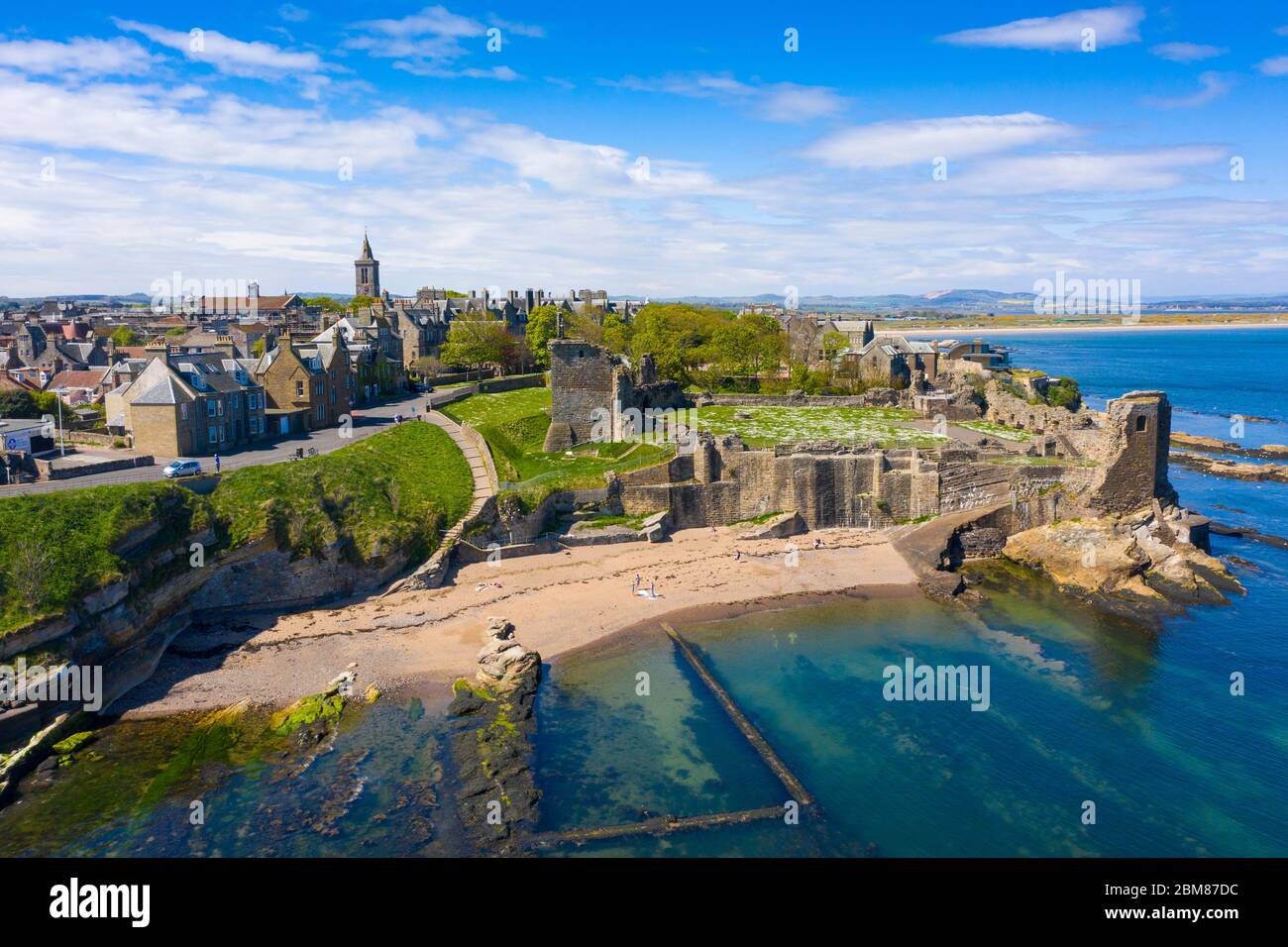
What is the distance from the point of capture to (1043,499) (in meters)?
37.3

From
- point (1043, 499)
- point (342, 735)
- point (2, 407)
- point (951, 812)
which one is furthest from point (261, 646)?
point (1043, 499)

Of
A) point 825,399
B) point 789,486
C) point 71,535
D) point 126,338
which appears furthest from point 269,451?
point 126,338

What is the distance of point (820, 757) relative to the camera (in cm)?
2152

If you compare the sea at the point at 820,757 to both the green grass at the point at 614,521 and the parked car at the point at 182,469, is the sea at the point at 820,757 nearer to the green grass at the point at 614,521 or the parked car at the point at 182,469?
the green grass at the point at 614,521

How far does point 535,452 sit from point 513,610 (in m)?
15.9

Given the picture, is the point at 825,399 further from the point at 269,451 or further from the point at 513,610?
the point at 269,451

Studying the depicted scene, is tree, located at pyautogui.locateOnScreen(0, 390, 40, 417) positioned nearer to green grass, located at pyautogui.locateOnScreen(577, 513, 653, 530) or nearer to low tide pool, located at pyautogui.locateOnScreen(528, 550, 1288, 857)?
green grass, located at pyautogui.locateOnScreen(577, 513, 653, 530)

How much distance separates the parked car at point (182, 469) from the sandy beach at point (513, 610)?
6389mm

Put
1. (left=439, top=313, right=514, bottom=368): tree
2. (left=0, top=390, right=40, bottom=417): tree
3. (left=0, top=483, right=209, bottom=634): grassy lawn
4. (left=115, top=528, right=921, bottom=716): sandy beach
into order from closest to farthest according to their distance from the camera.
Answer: (left=0, top=483, right=209, bottom=634): grassy lawn, (left=115, top=528, right=921, bottom=716): sandy beach, (left=0, top=390, right=40, bottom=417): tree, (left=439, top=313, right=514, bottom=368): tree

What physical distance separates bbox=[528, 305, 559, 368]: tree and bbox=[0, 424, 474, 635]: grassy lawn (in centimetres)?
2948

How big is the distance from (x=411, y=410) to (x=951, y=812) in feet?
132

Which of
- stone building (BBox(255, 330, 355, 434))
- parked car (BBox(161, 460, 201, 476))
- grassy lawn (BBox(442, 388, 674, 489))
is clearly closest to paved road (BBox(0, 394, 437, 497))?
parked car (BBox(161, 460, 201, 476))

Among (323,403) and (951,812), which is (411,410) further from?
(951,812)

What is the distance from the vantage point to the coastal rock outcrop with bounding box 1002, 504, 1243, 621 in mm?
31828
